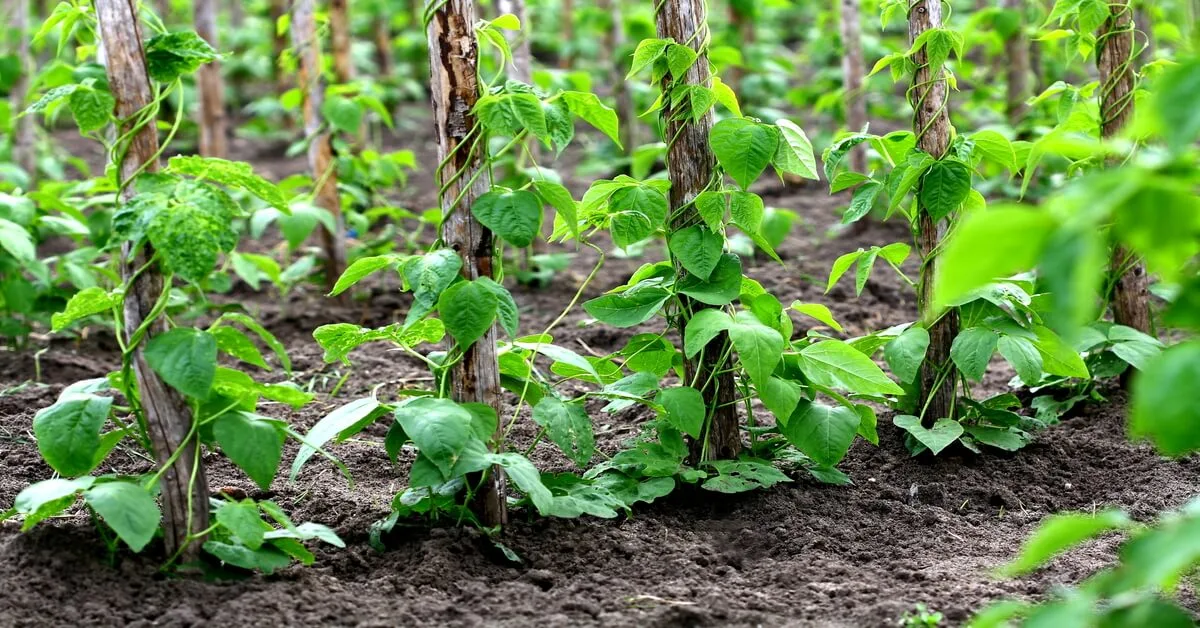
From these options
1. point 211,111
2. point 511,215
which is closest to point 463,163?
point 511,215

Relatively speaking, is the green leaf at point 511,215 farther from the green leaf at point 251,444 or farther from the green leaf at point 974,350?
the green leaf at point 974,350

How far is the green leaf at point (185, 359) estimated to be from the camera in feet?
8.14

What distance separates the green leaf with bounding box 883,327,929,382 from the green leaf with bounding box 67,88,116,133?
Result: 7.42ft

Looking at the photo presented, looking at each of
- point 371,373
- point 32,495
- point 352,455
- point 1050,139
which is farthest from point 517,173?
point 1050,139

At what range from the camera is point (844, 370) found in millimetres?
3246

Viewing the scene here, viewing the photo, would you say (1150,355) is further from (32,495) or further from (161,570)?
(32,495)

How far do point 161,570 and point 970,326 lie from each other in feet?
7.95

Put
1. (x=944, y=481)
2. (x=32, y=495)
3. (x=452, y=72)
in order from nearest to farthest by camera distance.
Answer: (x=32, y=495) → (x=452, y=72) → (x=944, y=481)

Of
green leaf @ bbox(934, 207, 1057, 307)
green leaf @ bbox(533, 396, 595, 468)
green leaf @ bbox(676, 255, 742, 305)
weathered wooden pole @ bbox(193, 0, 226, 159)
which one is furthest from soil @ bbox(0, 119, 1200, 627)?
weathered wooden pole @ bbox(193, 0, 226, 159)

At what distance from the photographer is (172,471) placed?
2.68 metres

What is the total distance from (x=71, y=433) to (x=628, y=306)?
1484 millimetres

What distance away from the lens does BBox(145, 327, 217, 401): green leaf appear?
2.48 m

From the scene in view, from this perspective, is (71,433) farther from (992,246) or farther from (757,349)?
(992,246)

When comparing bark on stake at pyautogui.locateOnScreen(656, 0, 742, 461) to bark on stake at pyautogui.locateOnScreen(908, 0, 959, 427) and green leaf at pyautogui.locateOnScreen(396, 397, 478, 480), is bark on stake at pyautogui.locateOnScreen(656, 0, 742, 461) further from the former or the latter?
green leaf at pyautogui.locateOnScreen(396, 397, 478, 480)
